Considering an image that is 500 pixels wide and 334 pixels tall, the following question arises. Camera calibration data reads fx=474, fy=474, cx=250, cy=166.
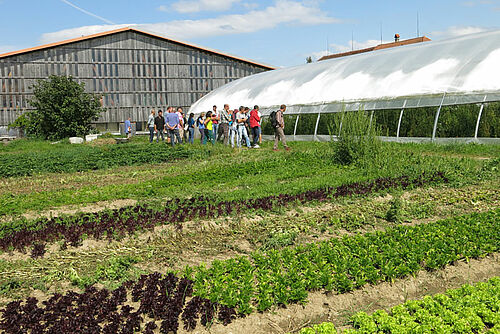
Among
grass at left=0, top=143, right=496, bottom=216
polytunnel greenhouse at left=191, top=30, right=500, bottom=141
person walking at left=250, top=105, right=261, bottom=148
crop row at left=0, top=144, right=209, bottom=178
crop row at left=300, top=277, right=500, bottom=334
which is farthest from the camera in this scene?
person walking at left=250, top=105, right=261, bottom=148

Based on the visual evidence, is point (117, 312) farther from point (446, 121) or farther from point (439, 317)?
point (446, 121)

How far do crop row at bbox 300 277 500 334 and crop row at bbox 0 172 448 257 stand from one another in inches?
135

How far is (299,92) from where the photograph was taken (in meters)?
25.1

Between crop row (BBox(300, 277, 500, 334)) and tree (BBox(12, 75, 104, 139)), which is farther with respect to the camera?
tree (BBox(12, 75, 104, 139))

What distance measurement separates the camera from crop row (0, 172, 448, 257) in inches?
246

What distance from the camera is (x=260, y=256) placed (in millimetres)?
5188

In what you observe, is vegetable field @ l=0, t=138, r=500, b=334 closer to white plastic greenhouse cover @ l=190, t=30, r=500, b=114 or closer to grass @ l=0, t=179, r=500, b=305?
grass @ l=0, t=179, r=500, b=305

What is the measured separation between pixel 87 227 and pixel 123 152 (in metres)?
9.80

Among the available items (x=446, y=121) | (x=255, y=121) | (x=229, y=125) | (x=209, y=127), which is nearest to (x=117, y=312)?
(x=255, y=121)

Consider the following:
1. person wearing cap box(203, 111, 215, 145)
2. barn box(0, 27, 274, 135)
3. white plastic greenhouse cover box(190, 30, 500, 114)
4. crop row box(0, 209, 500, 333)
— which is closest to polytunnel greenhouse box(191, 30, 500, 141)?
white plastic greenhouse cover box(190, 30, 500, 114)

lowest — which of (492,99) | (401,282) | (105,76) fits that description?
(401,282)

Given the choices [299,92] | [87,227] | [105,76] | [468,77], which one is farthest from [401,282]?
[105,76]

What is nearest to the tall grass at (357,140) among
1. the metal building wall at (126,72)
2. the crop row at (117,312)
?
the crop row at (117,312)

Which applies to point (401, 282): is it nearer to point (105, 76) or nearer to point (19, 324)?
point (19, 324)
